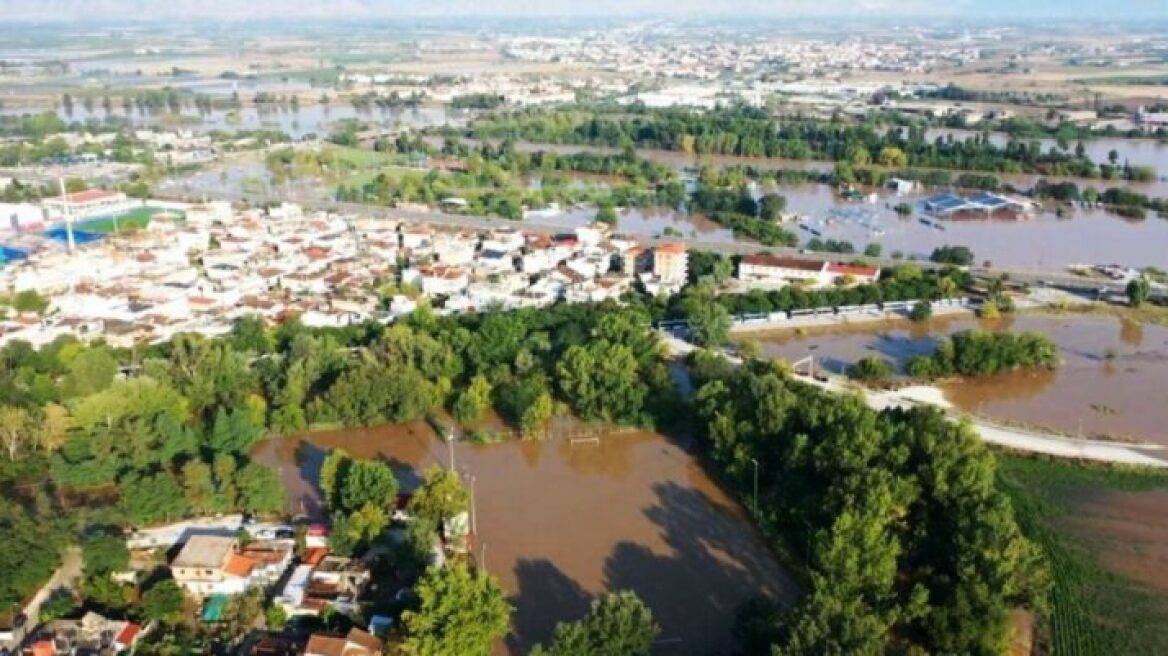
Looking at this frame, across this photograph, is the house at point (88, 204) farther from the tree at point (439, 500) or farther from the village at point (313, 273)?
the tree at point (439, 500)

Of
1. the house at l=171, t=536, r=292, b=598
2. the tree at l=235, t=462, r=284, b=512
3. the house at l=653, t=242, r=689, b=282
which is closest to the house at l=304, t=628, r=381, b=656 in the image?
the house at l=171, t=536, r=292, b=598

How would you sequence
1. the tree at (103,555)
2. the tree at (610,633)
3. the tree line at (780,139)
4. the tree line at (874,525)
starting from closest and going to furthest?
the tree at (610,633), the tree line at (874,525), the tree at (103,555), the tree line at (780,139)

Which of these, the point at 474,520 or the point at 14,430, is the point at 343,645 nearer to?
the point at 474,520

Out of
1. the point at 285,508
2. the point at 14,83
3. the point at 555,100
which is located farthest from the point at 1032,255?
the point at 14,83

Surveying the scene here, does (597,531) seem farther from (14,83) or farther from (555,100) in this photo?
(14,83)

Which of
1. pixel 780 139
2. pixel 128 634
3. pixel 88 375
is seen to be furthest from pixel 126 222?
pixel 780 139

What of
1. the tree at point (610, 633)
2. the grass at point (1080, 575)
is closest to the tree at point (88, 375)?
the tree at point (610, 633)
